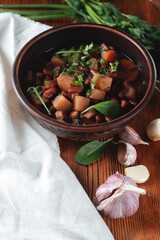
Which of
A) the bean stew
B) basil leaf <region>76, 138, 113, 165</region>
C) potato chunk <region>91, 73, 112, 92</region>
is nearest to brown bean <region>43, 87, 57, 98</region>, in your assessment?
the bean stew

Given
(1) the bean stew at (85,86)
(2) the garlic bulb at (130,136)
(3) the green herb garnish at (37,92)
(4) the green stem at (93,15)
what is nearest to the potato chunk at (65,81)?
(1) the bean stew at (85,86)

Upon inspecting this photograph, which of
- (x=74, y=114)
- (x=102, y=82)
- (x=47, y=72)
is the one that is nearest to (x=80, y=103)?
(x=74, y=114)

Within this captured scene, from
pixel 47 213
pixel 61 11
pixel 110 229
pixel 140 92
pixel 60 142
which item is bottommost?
pixel 110 229

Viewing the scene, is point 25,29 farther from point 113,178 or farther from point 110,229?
point 110,229

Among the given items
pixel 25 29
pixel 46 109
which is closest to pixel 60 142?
pixel 46 109

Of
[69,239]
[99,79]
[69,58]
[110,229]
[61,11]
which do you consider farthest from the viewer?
[61,11]

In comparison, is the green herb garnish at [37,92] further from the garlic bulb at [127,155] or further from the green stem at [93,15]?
the green stem at [93,15]
